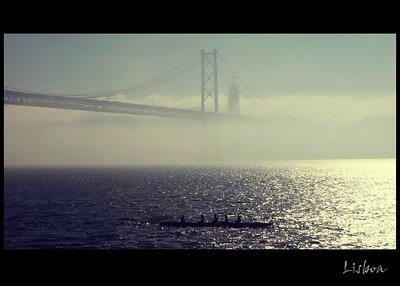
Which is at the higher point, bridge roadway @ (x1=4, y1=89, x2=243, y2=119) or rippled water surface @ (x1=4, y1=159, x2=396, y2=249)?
bridge roadway @ (x1=4, y1=89, x2=243, y2=119)

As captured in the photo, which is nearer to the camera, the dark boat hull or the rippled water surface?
the rippled water surface

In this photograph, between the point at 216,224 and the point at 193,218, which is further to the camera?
the point at 193,218

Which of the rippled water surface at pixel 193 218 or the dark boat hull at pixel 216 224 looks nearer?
the rippled water surface at pixel 193 218

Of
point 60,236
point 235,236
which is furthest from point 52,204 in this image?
point 235,236

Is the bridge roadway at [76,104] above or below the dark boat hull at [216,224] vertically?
above

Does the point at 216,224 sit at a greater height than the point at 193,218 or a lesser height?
greater

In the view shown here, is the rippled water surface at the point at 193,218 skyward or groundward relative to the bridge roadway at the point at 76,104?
groundward

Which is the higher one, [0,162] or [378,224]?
[0,162]

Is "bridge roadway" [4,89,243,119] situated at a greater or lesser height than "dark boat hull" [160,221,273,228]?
greater
